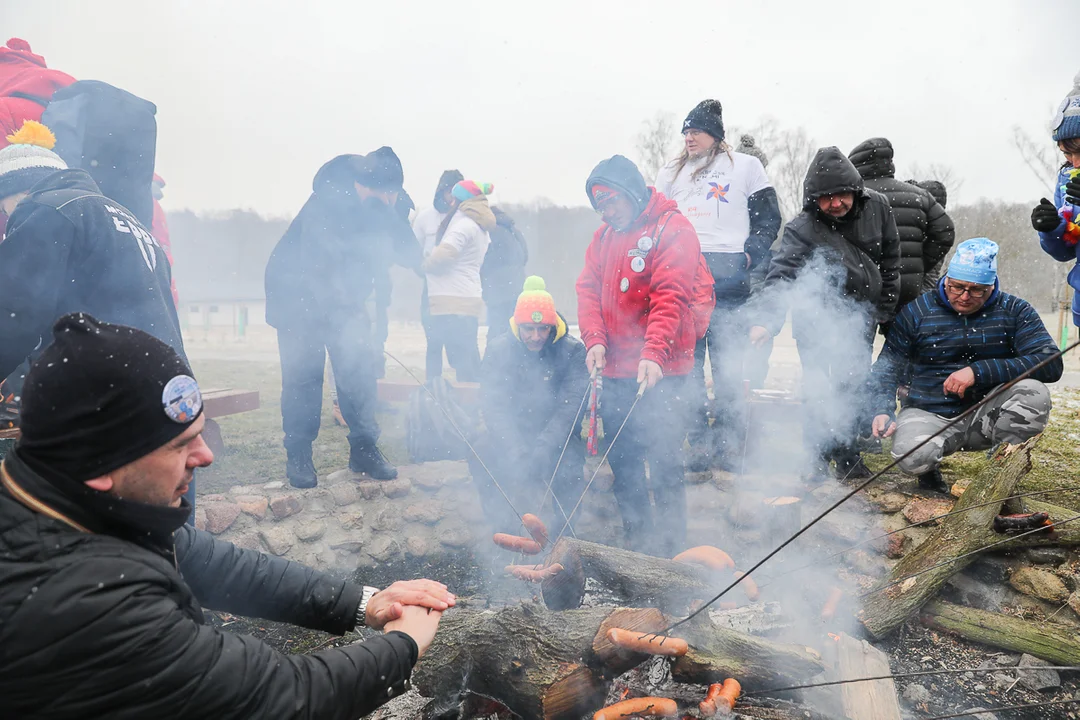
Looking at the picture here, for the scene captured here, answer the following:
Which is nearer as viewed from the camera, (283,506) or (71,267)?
(71,267)

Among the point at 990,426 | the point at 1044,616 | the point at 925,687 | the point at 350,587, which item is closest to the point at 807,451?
the point at 990,426

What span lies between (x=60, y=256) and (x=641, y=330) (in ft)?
10.8

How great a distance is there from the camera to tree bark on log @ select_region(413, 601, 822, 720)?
2.46 metres

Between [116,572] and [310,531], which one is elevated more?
[116,572]

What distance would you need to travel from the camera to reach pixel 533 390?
16.4 feet

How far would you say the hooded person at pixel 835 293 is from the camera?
4660 millimetres

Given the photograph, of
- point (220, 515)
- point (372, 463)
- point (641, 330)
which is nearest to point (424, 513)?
point (372, 463)

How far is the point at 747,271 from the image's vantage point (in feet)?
17.2

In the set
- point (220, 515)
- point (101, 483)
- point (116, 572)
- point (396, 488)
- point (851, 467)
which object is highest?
point (101, 483)

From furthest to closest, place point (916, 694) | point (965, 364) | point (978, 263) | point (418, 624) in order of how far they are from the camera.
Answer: point (965, 364) → point (978, 263) → point (916, 694) → point (418, 624)

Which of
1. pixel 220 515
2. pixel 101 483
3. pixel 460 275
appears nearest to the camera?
pixel 101 483

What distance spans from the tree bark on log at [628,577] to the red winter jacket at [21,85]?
465 cm

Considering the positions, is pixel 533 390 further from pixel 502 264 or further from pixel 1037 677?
pixel 1037 677

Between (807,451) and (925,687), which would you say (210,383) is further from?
(925,687)
